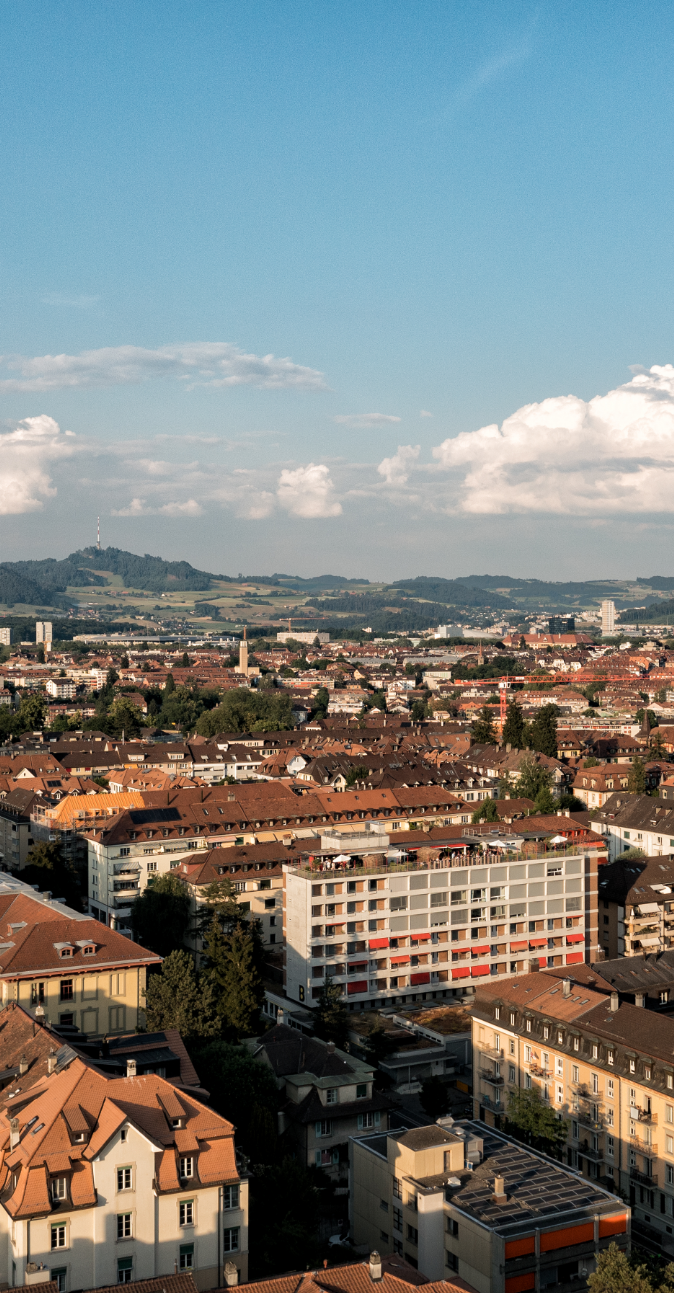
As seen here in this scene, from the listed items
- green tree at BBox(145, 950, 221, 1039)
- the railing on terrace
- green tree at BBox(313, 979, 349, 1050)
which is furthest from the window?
the railing on terrace

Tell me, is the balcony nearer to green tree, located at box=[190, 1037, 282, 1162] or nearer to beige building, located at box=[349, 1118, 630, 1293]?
green tree, located at box=[190, 1037, 282, 1162]

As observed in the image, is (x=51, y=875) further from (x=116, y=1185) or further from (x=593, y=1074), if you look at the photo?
(x=116, y=1185)

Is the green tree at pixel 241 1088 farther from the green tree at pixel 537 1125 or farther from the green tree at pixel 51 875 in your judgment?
the green tree at pixel 51 875

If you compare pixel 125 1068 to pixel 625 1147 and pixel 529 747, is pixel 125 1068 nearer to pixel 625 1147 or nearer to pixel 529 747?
pixel 625 1147

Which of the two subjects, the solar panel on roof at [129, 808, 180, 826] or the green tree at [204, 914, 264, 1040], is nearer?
the green tree at [204, 914, 264, 1040]

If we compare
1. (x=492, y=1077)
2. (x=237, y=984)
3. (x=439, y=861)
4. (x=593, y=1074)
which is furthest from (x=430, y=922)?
(x=593, y=1074)

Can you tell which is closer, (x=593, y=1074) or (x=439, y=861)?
(x=593, y=1074)
